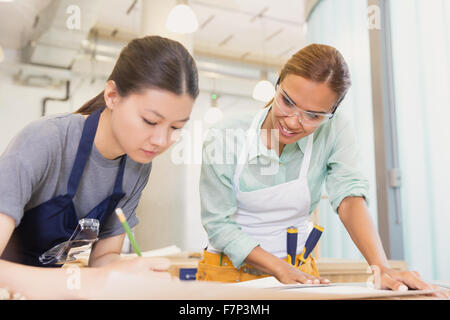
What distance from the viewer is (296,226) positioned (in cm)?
112

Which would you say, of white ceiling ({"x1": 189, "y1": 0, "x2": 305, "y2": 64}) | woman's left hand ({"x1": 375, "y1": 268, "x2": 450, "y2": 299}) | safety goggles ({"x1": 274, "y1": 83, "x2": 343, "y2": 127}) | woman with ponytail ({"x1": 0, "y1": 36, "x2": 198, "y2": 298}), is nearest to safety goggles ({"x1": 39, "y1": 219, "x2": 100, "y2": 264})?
woman with ponytail ({"x1": 0, "y1": 36, "x2": 198, "y2": 298})

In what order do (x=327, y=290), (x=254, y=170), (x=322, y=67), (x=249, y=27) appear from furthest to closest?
(x=249, y=27) → (x=254, y=170) → (x=322, y=67) → (x=327, y=290)

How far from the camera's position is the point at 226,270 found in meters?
1.08

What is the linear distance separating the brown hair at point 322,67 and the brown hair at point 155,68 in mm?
299

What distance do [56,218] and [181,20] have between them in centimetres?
176

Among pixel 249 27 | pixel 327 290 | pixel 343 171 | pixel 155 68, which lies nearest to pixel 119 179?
pixel 155 68

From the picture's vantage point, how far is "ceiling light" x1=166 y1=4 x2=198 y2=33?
226 cm

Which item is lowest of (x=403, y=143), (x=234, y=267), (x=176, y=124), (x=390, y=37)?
(x=234, y=267)

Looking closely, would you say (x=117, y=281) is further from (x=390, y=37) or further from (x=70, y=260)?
(x=390, y=37)

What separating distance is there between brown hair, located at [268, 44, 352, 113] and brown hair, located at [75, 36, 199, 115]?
0.98 feet

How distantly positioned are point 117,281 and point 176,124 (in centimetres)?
33

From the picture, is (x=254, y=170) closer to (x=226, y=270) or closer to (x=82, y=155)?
(x=226, y=270)

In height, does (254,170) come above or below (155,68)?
below

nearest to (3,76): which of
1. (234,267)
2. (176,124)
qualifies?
(176,124)
